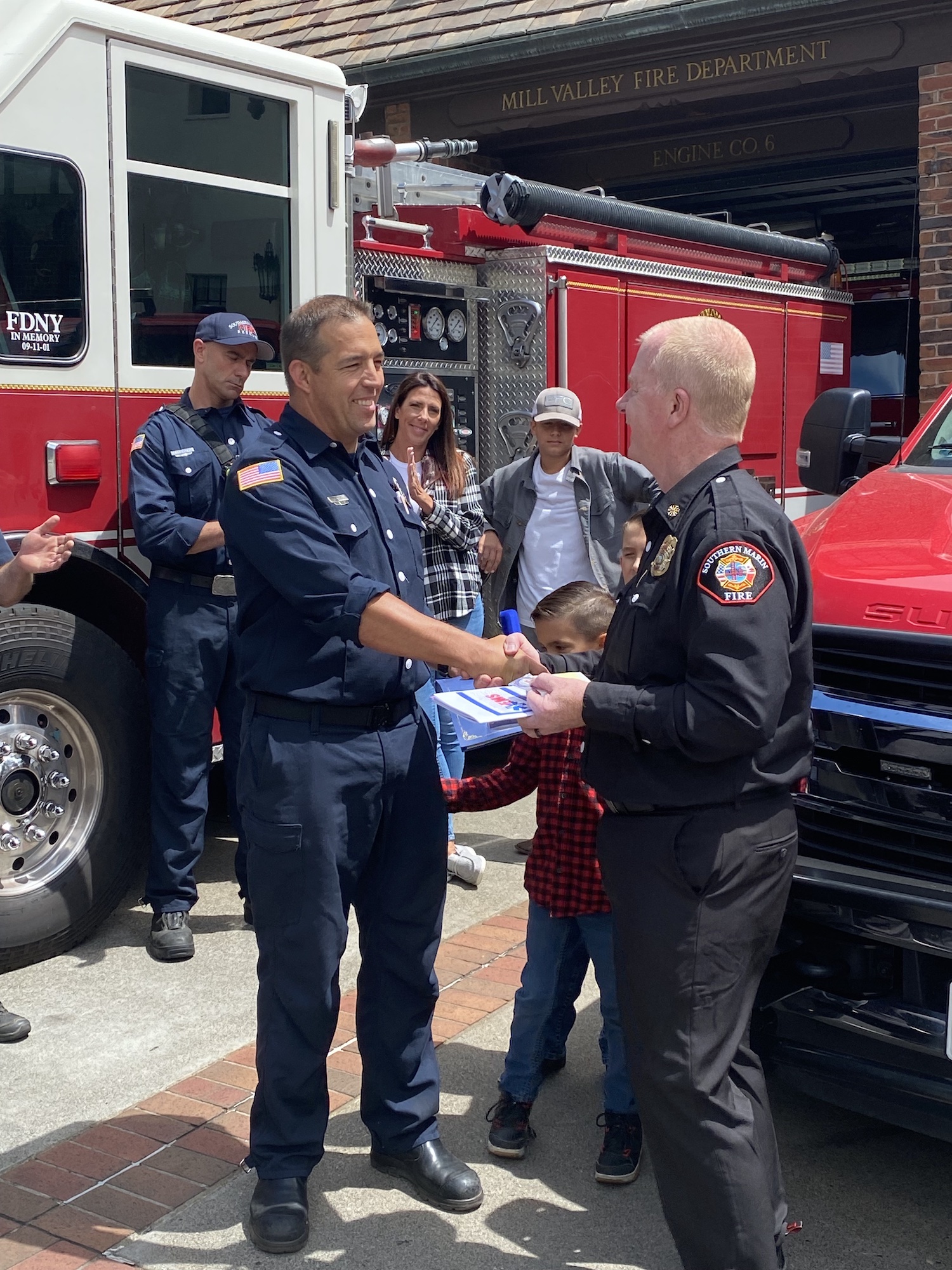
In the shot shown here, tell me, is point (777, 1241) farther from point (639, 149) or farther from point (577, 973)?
point (639, 149)

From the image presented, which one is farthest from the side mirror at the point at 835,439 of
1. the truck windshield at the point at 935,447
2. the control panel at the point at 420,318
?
the control panel at the point at 420,318

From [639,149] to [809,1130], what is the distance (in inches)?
408

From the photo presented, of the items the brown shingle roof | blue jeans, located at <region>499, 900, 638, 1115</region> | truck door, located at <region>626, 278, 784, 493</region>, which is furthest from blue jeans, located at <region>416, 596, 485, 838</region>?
the brown shingle roof

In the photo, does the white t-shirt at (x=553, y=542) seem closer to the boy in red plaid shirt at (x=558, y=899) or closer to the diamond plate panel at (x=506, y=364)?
the diamond plate panel at (x=506, y=364)

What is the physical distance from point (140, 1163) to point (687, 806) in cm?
173

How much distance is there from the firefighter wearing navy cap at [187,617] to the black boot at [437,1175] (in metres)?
1.52

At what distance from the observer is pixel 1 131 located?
4.43 m

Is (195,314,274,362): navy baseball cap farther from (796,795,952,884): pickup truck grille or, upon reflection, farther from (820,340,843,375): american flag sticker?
(820,340,843,375): american flag sticker

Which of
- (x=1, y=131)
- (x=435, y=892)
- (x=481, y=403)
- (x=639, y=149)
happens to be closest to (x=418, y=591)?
(x=435, y=892)

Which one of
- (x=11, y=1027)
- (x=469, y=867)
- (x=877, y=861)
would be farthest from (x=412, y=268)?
(x=877, y=861)

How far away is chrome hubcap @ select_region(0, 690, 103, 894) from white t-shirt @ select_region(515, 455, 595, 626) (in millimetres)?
1765

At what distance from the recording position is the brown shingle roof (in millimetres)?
9953

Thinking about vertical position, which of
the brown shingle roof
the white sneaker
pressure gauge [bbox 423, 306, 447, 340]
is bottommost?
the white sneaker

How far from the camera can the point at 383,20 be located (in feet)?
36.0
